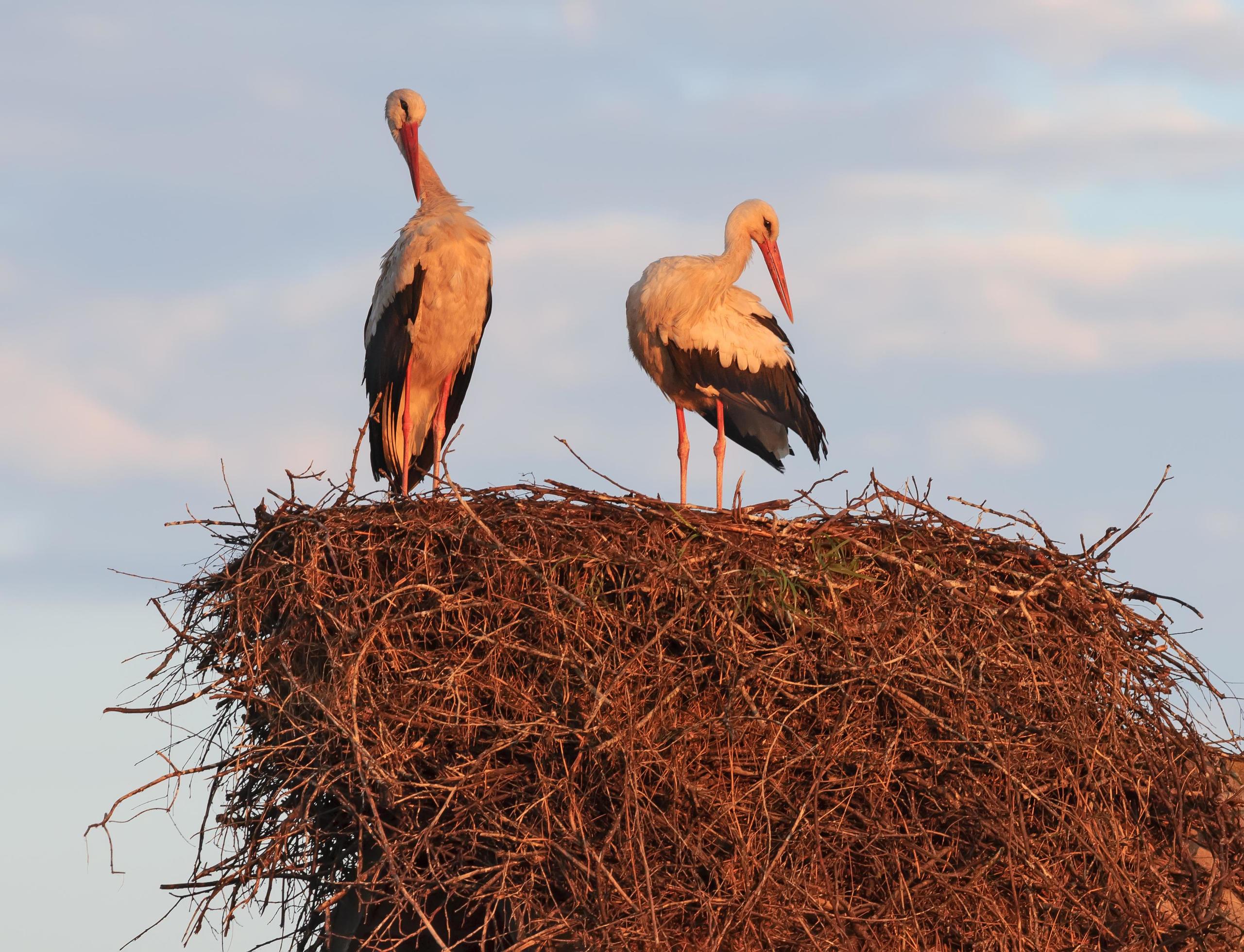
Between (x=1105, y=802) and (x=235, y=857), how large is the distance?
3.80 m

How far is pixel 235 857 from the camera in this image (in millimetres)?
6250

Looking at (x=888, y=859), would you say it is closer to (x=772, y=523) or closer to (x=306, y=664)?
(x=772, y=523)

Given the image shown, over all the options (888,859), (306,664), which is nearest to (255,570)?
(306,664)

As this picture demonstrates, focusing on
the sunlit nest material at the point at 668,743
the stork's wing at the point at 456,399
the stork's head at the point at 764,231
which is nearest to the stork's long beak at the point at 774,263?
the stork's head at the point at 764,231

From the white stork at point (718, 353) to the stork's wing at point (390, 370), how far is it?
4.41ft

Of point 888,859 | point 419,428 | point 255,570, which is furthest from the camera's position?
point 419,428

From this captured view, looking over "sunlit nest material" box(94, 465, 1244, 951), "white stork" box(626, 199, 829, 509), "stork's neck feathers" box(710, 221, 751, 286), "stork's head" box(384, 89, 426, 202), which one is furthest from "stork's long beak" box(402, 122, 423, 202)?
"sunlit nest material" box(94, 465, 1244, 951)

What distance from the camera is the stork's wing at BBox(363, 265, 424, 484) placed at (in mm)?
8883

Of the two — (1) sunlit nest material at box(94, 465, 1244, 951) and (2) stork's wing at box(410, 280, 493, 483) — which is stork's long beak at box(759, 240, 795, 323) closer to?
(2) stork's wing at box(410, 280, 493, 483)

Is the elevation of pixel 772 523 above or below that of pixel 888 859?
above

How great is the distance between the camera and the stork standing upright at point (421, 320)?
8891 millimetres

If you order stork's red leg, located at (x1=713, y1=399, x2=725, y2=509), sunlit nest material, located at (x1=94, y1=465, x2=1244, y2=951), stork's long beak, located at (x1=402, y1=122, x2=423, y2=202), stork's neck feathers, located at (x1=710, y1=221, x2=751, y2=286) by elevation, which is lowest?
sunlit nest material, located at (x1=94, y1=465, x2=1244, y2=951)

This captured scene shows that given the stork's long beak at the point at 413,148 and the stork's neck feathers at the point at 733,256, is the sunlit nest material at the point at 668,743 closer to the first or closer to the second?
the stork's neck feathers at the point at 733,256

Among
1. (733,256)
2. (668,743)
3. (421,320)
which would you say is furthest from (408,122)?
(668,743)
